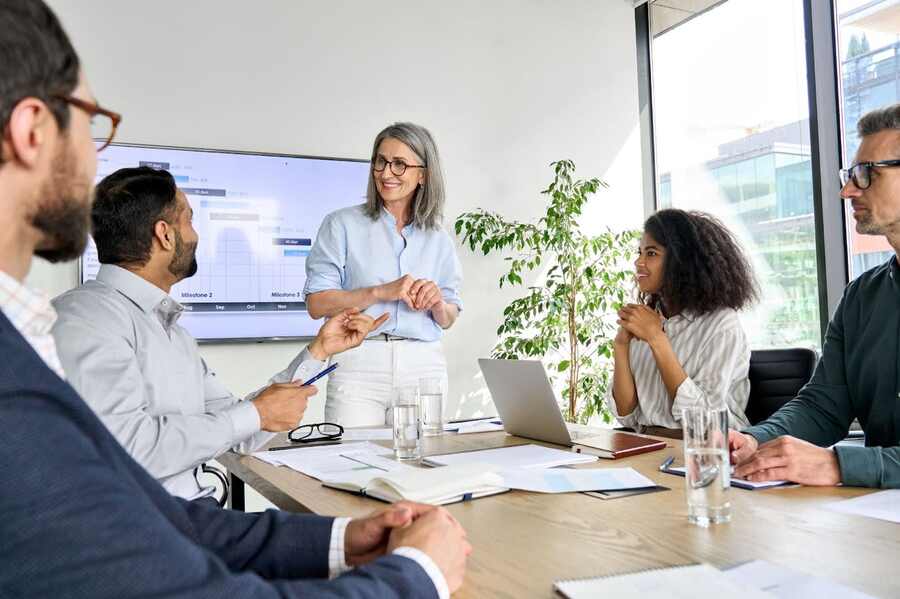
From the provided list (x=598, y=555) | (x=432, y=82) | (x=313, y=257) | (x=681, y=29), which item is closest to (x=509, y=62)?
(x=432, y=82)

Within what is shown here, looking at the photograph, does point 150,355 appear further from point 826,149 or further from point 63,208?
point 826,149

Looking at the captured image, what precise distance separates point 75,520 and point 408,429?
1068 mm

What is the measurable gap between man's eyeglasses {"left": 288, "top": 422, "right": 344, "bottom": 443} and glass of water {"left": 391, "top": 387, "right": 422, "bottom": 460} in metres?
0.44

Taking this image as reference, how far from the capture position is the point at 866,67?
359 cm

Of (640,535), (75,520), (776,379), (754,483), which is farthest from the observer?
(776,379)

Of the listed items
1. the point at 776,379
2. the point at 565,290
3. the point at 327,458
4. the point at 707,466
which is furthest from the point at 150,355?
the point at 565,290

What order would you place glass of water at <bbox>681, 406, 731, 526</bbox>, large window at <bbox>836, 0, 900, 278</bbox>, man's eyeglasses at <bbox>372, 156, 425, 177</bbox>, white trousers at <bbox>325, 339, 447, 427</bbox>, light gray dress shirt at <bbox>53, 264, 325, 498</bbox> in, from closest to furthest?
glass of water at <bbox>681, 406, 731, 526</bbox>, light gray dress shirt at <bbox>53, 264, 325, 498</bbox>, white trousers at <bbox>325, 339, 447, 427</bbox>, man's eyeglasses at <bbox>372, 156, 425, 177</bbox>, large window at <bbox>836, 0, 900, 278</bbox>

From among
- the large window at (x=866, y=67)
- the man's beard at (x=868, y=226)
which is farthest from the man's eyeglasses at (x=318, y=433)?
the large window at (x=866, y=67)

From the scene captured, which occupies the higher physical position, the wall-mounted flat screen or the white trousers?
the wall-mounted flat screen

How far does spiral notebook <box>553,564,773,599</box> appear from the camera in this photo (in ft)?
2.64

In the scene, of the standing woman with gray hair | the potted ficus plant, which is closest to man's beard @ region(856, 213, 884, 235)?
the standing woman with gray hair

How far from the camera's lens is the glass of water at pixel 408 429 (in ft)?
5.56

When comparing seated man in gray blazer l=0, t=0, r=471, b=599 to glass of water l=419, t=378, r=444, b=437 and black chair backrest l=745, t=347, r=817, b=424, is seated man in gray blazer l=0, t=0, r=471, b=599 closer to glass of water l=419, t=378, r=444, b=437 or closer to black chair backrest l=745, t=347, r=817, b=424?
glass of water l=419, t=378, r=444, b=437

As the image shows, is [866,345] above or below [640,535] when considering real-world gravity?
above
